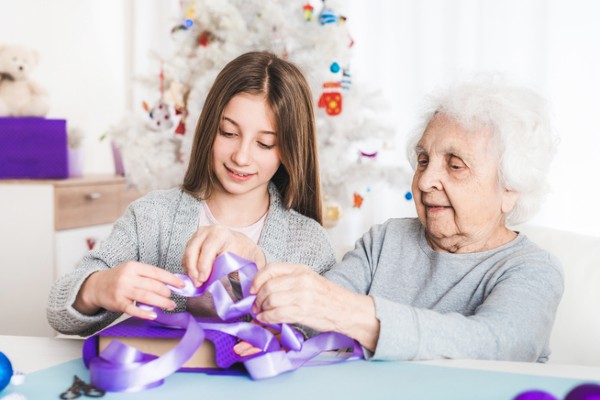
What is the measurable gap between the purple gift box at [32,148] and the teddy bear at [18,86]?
0.29 feet

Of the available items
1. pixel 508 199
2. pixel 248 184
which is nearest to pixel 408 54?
pixel 248 184

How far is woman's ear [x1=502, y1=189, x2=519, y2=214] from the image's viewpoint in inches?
53.6

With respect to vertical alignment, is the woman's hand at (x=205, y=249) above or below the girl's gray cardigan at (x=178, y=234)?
above

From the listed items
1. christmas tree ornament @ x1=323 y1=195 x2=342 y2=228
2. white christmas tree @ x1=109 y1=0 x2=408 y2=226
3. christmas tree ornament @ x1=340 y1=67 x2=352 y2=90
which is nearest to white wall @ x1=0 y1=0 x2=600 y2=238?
christmas tree ornament @ x1=340 y1=67 x2=352 y2=90

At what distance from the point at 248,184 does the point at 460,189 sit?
21.1 inches

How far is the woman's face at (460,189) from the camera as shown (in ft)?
4.32

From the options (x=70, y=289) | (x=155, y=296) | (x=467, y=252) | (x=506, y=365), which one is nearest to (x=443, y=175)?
(x=467, y=252)

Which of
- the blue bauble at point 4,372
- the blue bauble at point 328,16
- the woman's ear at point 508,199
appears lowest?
the blue bauble at point 4,372

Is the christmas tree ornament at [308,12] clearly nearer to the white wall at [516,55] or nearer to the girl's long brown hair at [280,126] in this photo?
the white wall at [516,55]

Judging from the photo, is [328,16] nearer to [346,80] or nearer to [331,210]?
[346,80]

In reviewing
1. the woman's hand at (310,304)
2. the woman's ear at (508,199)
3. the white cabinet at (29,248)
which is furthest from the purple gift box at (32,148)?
the woman's hand at (310,304)

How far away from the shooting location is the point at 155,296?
39.0 inches

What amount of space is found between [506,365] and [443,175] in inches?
19.1

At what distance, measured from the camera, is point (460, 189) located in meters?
1.32
